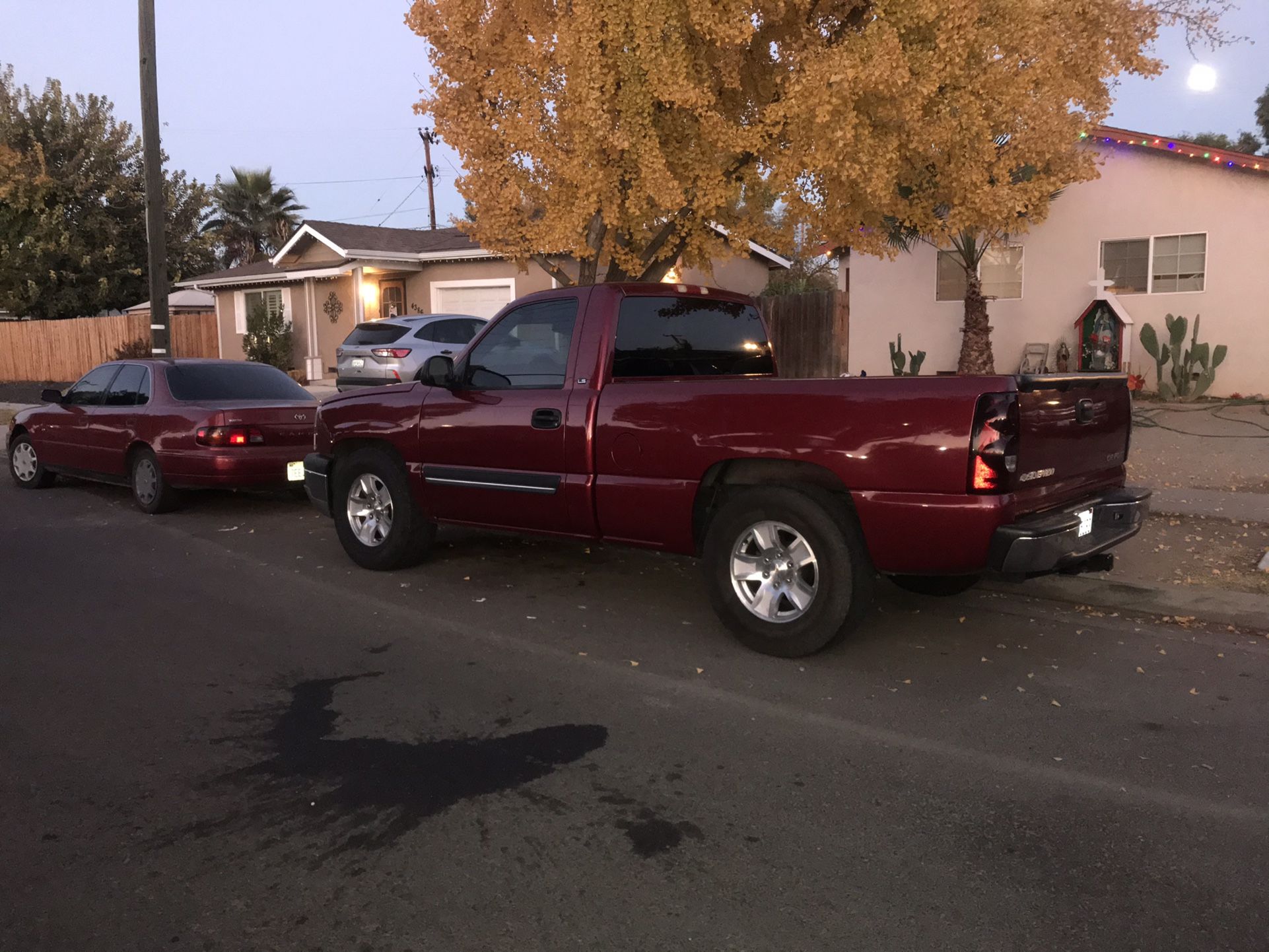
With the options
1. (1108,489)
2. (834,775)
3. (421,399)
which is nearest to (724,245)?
(421,399)

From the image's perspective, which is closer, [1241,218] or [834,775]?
[834,775]

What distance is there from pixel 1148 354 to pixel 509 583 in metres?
13.2

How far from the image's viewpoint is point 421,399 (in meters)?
7.03

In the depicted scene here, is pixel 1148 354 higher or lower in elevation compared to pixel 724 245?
lower

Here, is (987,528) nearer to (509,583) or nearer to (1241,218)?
(509,583)

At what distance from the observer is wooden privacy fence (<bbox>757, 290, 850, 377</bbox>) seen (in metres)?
20.8

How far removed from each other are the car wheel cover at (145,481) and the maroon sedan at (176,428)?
0.01 metres

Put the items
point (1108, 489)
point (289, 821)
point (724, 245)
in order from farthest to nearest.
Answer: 1. point (724, 245)
2. point (1108, 489)
3. point (289, 821)

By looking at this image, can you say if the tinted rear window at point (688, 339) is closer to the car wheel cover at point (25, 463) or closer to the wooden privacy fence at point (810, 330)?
the car wheel cover at point (25, 463)

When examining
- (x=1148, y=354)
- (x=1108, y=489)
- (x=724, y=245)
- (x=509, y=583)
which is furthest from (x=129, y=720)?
(x=1148, y=354)

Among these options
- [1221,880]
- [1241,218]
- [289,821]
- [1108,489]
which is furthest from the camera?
[1241,218]

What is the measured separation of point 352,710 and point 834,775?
213 centimetres

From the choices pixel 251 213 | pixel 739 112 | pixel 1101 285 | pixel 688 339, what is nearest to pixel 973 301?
pixel 1101 285

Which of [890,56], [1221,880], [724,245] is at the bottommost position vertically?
[1221,880]
